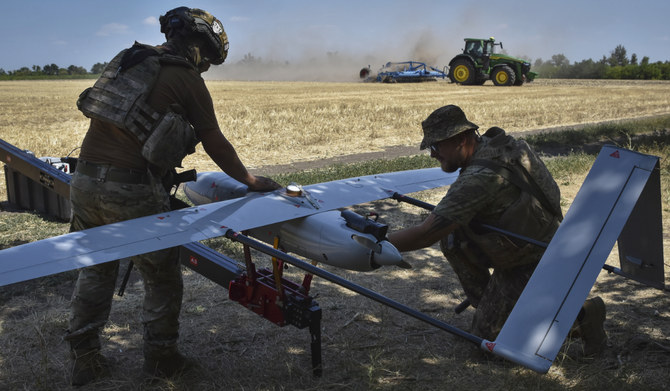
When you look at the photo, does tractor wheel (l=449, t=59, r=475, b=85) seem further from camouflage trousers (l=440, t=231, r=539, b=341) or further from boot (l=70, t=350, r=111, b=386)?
boot (l=70, t=350, r=111, b=386)

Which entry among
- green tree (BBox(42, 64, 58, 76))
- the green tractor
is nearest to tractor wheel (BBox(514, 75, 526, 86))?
Result: the green tractor

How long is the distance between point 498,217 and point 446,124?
843 millimetres

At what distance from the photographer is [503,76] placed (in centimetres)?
3925

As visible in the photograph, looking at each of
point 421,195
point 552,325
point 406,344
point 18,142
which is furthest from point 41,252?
point 18,142

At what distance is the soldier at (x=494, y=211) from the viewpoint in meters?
3.98

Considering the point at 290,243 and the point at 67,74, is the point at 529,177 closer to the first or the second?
the point at 290,243

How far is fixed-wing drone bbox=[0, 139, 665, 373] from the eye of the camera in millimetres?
2945

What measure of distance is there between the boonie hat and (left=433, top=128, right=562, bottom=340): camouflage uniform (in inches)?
10.2

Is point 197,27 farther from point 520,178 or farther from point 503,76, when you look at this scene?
point 503,76

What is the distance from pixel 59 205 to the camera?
7949mm

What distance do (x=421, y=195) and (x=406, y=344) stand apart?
5.10 m

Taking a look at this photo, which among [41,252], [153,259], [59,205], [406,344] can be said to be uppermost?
[41,252]

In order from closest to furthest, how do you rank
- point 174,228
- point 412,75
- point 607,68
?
point 174,228
point 412,75
point 607,68

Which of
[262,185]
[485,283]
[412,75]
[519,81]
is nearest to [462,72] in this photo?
[519,81]
